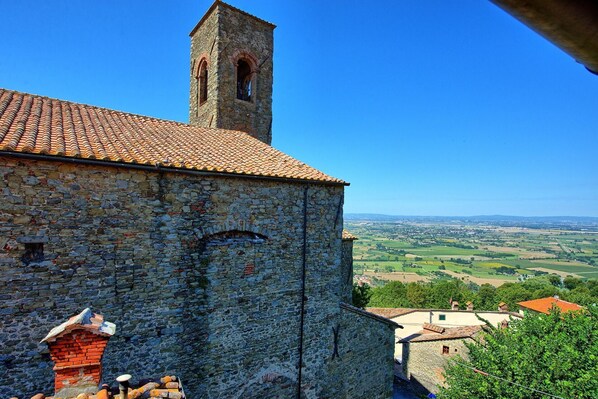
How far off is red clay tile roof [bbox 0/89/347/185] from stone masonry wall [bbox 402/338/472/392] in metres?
15.3

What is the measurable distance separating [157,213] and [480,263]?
140798 millimetres

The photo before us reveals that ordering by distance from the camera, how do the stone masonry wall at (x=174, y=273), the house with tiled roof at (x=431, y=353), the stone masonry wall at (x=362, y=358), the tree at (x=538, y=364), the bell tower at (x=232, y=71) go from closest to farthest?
the stone masonry wall at (x=174, y=273) < the tree at (x=538, y=364) < the stone masonry wall at (x=362, y=358) < the bell tower at (x=232, y=71) < the house with tiled roof at (x=431, y=353)

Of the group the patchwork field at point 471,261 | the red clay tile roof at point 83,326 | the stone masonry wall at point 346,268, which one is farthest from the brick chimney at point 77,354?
the patchwork field at point 471,261

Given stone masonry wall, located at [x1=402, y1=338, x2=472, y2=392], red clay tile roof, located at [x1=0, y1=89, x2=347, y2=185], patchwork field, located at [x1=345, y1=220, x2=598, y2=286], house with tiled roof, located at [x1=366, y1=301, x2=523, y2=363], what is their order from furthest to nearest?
patchwork field, located at [x1=345, y1=220, x2=598, y2=286], house with tiled roof, located at [x1=366, y1=301, x2=523, y2=363], stone masonry wall, located at [x1=402, y1=338, x2=472, y2=392], red clay tile roof, located at [x1=0, y1=89, x2=347, y2=185]

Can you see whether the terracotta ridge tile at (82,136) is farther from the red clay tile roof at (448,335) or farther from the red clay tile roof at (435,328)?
the red clay tile roof at (435,328)

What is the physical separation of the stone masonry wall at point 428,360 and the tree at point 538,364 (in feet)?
27.5

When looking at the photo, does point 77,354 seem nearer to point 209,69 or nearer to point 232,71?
point 232,71

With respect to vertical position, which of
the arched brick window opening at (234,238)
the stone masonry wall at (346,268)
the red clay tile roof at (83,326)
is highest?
the arched brick window opening at (234,238)

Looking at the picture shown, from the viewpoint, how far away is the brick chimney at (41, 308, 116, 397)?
13.7 feet

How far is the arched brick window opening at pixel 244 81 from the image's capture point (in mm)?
13503

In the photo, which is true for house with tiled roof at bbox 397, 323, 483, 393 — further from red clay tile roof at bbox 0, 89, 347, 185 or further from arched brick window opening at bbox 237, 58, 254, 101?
arched brick window opening at bbox 237, 58, 254, 101

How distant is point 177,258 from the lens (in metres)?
7.01

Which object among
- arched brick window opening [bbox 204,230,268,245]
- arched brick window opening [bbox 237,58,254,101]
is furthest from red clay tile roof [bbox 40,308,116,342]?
arched brick window opening [bbox 237,58,254,101]

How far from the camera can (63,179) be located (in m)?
5.92
